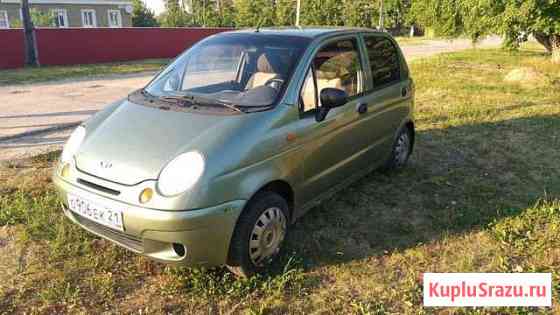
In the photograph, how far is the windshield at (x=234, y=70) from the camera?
3.47 metres

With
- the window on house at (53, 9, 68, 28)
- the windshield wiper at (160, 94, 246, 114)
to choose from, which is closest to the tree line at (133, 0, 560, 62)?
the windshield wiper at (160, 94, 246, 114)

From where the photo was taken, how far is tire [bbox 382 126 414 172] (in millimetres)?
5223

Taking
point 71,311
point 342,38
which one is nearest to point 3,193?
point 71,311

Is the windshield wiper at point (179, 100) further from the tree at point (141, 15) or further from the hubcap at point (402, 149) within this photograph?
the tree at point (141, 15)

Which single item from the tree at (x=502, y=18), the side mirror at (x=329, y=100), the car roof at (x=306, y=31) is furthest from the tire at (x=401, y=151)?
the tree at (x=502, y=18)

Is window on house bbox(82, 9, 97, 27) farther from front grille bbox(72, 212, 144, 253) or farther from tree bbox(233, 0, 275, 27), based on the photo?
front grille bbox(72, 212, 144, 253)

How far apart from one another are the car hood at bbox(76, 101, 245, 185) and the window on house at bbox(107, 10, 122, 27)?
35146 millimetres

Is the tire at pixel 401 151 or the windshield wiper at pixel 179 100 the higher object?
the windshield wiper at pixel 179 100

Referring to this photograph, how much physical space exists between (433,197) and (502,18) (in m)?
10.8

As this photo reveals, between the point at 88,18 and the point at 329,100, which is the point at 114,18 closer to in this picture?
the point at 88,18

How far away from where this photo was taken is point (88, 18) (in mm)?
34000

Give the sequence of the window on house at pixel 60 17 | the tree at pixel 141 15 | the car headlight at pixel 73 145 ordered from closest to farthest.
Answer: the car headlight at pixel 73 145
the window on house at pixel 60 17
the tree at pixel 141 15

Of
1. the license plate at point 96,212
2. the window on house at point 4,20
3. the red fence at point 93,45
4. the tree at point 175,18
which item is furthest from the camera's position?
the tree at point 175,18

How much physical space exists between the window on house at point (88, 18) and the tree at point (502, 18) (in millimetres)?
26205
